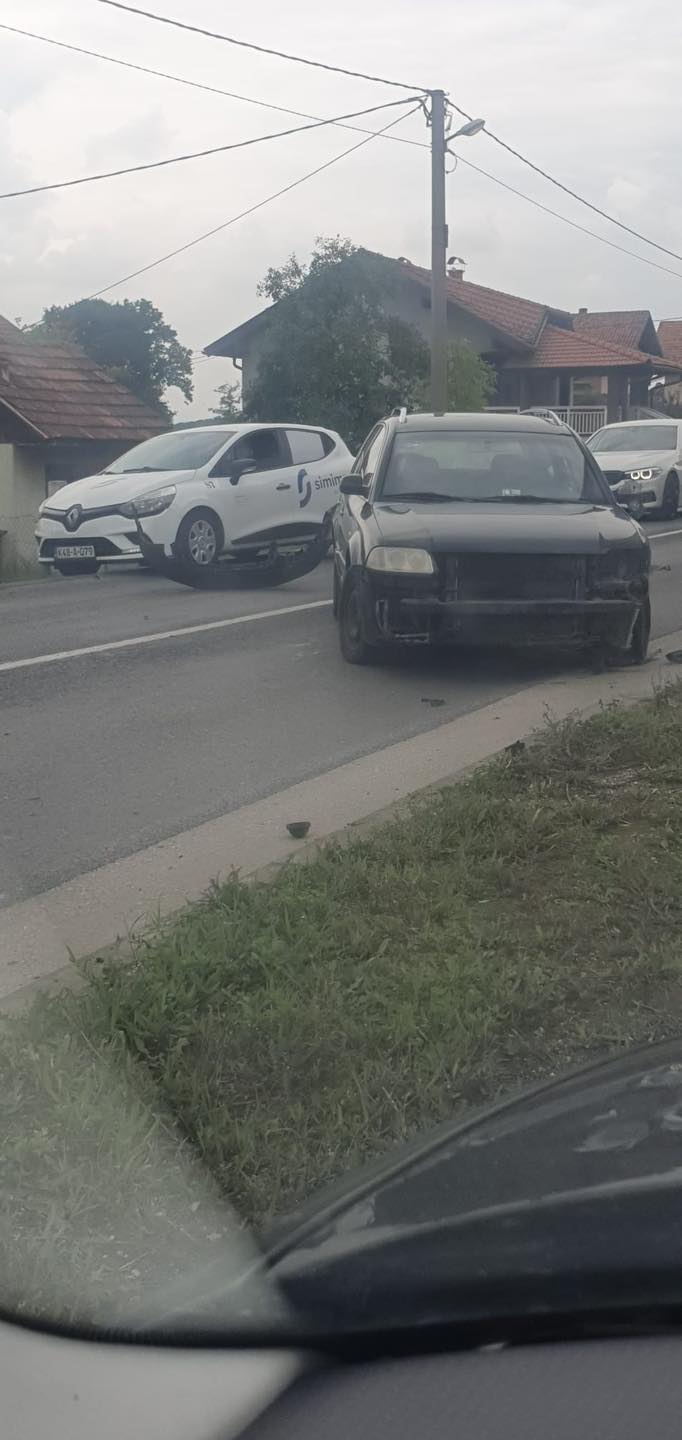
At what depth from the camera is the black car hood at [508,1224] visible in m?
1.47

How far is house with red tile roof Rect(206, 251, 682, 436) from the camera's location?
1700 inches

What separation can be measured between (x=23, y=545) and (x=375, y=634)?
1113cm

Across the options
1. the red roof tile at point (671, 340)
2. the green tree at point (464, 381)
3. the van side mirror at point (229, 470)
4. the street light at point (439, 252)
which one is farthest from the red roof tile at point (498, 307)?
the van side mirror at point (229, 470)

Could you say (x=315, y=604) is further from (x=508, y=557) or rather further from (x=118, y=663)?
(x=508, y=557)

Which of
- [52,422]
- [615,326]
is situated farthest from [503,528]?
[615,326]

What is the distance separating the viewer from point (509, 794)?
18.4 ft

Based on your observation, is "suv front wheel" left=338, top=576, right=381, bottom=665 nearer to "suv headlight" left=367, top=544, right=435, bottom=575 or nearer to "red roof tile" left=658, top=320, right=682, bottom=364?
"suv headlight" left=367, top=544, right=435, bottom=575

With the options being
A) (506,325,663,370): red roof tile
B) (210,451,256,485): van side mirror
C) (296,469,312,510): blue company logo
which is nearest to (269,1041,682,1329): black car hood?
(210,451,256,485): van side mirror

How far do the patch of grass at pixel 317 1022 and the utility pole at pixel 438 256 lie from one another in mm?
20482

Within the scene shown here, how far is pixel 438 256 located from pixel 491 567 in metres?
18.1

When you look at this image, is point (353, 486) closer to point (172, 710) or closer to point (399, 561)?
point (399, 561)

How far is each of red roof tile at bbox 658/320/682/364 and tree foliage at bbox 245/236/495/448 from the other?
48.0 meters

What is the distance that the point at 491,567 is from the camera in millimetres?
8508

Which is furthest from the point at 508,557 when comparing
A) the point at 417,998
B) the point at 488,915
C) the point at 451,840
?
the point at 417,998
